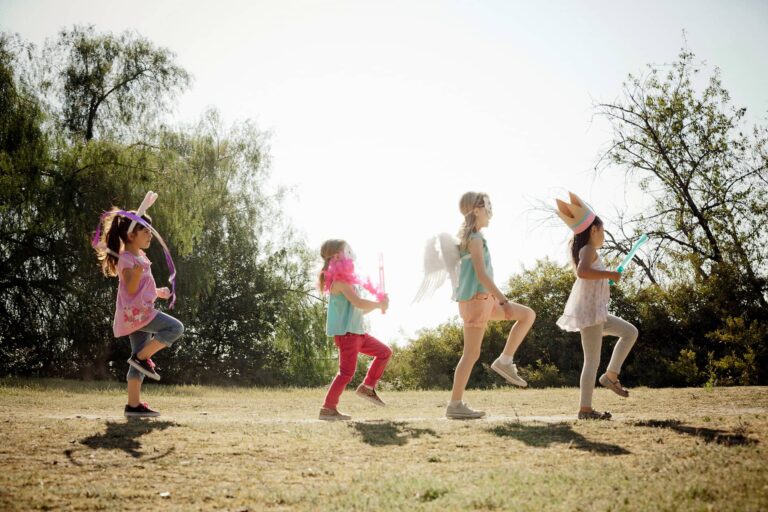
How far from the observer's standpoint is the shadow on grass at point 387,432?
5.70 meters

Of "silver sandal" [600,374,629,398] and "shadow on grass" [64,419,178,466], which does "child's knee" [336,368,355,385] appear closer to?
"shadow on grass" [64,419,178,466]

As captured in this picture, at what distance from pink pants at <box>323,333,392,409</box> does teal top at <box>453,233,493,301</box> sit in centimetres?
107

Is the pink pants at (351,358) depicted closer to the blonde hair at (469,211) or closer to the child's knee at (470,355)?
the child's knee at (470,355)

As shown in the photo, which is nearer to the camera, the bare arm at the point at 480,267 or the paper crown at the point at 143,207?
the bare arm at the point at 480,267

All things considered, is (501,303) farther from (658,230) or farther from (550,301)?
(658,230)

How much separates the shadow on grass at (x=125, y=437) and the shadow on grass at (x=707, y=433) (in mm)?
4119

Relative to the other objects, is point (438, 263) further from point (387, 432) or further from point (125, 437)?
point (125, 437)

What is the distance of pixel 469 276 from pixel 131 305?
3371 millimetres

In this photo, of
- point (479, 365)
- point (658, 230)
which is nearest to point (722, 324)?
point (658, 230)

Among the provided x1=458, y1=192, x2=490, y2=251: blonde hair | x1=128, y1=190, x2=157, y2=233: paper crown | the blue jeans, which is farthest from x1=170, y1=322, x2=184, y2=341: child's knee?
x1=458, y1=192, x2=490, y2=251: blonde hair

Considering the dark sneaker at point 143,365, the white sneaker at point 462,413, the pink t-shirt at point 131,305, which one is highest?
the pink t-shirt at point 131,305

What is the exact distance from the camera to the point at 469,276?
6.77 metres

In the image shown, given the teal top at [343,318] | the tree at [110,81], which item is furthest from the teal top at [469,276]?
the tree at [110,81]

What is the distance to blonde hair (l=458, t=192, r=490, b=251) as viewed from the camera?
6.77m
